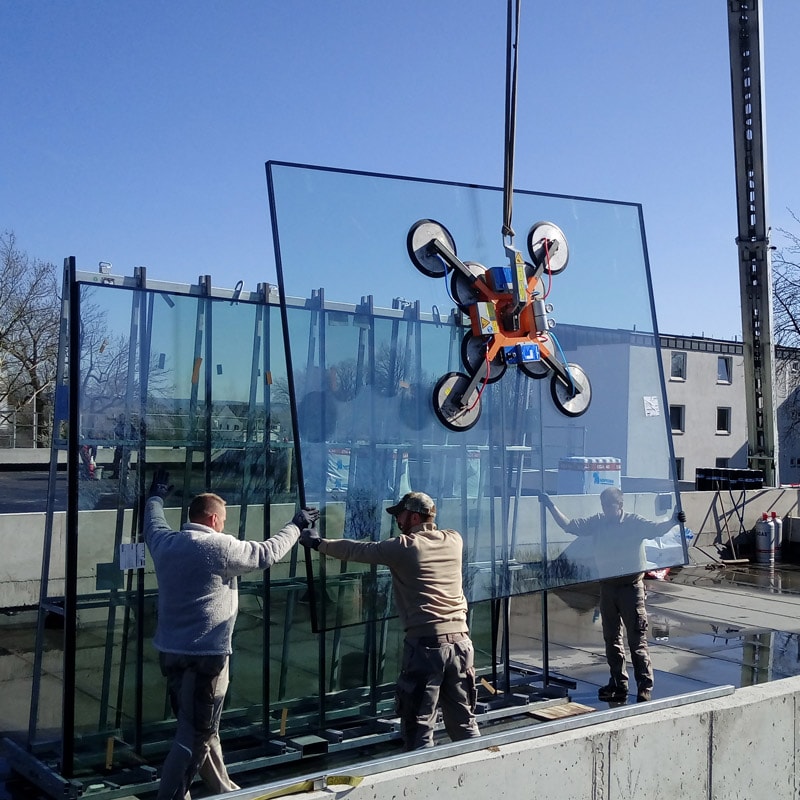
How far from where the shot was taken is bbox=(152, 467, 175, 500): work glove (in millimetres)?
5845

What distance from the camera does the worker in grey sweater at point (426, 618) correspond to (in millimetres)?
5266

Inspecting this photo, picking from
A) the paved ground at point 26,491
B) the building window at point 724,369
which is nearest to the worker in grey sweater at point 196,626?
the paved ground at point 26,491

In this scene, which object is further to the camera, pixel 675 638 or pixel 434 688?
pixel 675 638

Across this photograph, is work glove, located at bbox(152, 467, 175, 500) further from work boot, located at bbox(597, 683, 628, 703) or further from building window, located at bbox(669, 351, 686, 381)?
building window, located at bbox(669, 351, 686, 381)

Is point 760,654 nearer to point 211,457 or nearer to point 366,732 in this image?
point 366,732

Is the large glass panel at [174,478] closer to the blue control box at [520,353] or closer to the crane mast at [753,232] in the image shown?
the blue control box at [520,353]

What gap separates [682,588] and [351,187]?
1094cm

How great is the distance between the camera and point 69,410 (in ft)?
18.7

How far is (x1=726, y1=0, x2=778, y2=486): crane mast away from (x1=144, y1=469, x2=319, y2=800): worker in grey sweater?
1610cm

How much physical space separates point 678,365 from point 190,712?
43605 millimetres

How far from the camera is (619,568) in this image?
6852 mm

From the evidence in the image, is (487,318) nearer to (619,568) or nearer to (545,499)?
(545,499)

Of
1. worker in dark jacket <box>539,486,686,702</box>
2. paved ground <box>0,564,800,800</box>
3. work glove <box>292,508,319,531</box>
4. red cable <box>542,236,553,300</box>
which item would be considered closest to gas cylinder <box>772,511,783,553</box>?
paved ground <box>0,564,800,800</box>

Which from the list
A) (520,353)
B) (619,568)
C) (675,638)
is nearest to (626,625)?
(619,568)
